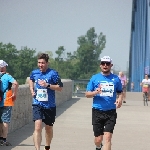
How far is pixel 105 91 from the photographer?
9.22 m

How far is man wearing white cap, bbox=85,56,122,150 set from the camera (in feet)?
30.2

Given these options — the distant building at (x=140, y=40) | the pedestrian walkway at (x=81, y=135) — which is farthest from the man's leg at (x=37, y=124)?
the distant building at (x=140, y=40)

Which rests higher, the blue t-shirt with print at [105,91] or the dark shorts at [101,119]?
the blue t-shirt with print at [105,91]

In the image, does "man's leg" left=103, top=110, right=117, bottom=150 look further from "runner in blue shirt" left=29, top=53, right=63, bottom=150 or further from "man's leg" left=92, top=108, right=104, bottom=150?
"runner in blue shirt" left=29, top=53, right=63, bottom=150

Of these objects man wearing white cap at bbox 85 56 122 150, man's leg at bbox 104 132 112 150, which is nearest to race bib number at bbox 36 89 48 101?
man wearing white cap at bbox 85 56 122 150

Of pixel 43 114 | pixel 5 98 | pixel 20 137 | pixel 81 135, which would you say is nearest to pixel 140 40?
pixel 81 135

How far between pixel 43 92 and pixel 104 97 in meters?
0.91

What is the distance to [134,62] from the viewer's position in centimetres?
7388

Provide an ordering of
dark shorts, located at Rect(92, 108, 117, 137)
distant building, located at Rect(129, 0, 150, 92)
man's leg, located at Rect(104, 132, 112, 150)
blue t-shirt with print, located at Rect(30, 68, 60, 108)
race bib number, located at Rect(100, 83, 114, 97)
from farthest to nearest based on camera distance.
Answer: distant building, located at Rect(129, 0, 150, 92) < blue t-shirt with print, located at Rect(30, 68, 60, 108) < dark shorts, located at Rect(92, 108, 117, 137) < race bib number, located at Rect(100, 83, 114, 97) < man's leg, located at Rect(104, 132, 112, 150)

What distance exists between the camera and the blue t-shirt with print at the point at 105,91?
365 inches

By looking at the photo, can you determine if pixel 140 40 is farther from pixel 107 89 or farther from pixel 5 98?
pixel 107 89

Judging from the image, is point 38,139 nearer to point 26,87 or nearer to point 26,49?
point 26,87

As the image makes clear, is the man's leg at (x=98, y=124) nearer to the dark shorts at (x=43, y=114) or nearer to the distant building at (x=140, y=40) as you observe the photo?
the dark shorts at (x=43, y=114)

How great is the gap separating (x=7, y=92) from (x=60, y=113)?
958 cm
